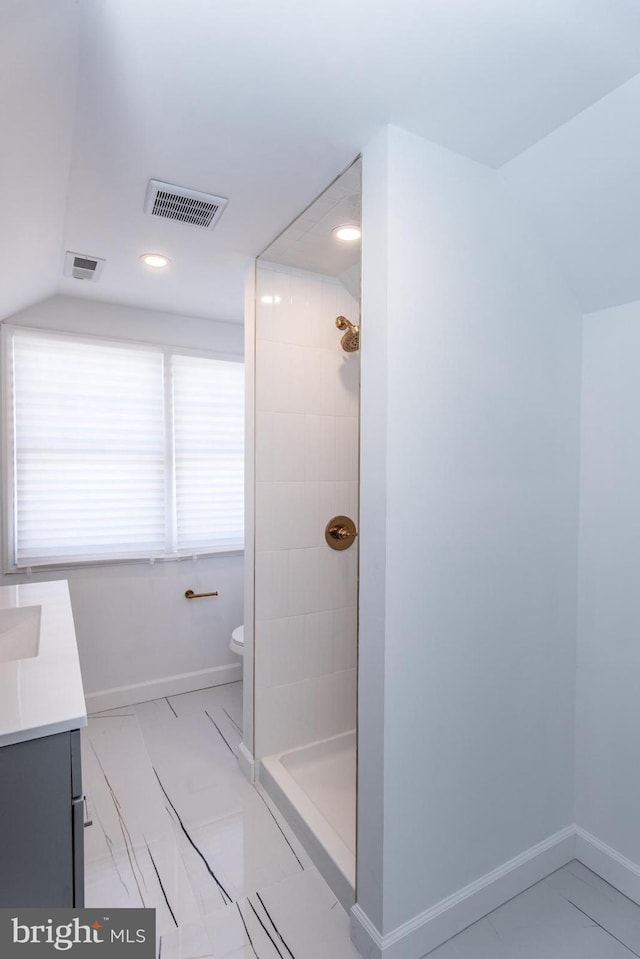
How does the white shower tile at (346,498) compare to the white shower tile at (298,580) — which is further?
the white shower tile at (346,498)

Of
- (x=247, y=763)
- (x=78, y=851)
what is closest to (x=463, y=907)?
(x=247, y=763)

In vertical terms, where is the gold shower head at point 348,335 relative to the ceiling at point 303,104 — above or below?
below

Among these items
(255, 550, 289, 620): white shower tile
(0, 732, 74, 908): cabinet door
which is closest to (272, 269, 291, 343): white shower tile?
(255, 550, 289, 620): white shower tile

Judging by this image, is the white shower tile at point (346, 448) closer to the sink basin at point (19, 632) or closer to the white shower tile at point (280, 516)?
the white shower tile at point (280, 516)

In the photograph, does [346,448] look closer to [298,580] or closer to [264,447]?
[264,447]

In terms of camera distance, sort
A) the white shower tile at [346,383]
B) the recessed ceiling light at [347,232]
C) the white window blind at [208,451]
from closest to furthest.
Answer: the recessed ceiling light at [347,232] → the white shower tile at [346,383] → the white window blind at [208,451]

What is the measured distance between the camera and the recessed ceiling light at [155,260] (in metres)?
2.22

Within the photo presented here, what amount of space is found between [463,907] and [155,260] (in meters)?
2.70

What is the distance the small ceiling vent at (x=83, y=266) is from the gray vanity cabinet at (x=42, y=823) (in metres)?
2.00

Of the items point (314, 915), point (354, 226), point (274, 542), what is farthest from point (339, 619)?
point (354, 226)

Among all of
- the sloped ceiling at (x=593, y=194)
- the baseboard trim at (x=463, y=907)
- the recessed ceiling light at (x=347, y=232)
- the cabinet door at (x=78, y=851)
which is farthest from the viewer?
the recessed ceiling light at (x=347, y=232)

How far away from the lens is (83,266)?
236 cm

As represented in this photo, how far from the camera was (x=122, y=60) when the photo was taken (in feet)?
3.81

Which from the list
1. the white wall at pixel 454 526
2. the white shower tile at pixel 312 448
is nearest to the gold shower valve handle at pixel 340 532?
the white shower tile at pixel 312 448
